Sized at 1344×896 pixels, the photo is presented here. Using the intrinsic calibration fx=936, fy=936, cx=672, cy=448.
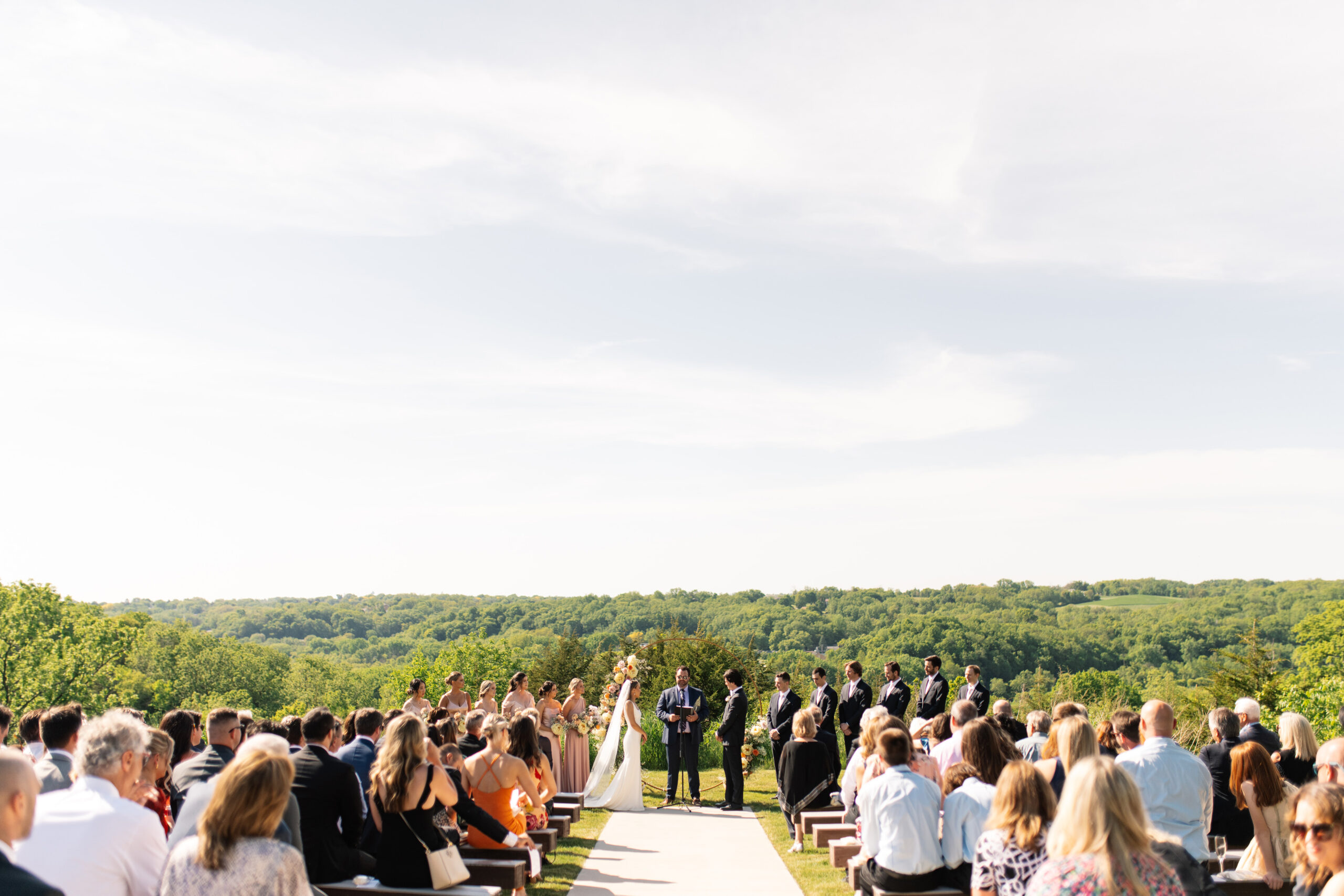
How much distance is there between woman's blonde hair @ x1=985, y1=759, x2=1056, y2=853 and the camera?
Answer: 3.99m

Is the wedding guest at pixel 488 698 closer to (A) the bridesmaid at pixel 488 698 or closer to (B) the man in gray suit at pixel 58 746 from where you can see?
(A) the bridesmaid at pixel 488 698

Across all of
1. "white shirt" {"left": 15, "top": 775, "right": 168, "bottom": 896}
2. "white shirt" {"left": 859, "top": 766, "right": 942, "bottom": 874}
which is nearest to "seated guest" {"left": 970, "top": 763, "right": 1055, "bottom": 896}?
"white shirt" {"left": 859, "top": 766, "right": 942, "bottom": 874}

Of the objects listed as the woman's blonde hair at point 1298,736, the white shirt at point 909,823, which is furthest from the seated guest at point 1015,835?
the woman's blonde hair at point 1298,736

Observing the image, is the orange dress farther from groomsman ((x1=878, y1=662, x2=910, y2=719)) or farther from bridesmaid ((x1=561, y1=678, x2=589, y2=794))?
groomsman ((x1=878, y1=662, x2=910, y2=719))

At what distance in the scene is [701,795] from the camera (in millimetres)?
13445

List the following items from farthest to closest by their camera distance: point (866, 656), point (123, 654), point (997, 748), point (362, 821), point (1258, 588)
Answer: point (1258, 588) → point (866, 656) → point (123, 654) → point (362, 821) → point (997, 748)

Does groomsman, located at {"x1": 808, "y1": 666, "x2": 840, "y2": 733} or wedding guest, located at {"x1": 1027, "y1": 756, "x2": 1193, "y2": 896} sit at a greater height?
wedding guest, located at {"x1": 1027, "y1": 756, "x2": 1193, "y2": 896}

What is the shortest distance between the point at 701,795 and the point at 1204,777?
8587mm

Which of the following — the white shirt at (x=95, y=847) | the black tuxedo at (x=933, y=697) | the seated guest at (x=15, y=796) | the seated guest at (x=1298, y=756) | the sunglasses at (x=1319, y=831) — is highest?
the seated guest at (x=15, y=796)

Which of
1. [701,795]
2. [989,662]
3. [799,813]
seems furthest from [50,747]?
[989,662]

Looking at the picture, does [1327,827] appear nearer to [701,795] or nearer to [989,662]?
[701,795]

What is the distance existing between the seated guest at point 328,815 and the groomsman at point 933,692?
7789 millimetres

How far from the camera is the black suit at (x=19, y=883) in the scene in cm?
268

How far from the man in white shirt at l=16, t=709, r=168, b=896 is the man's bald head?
5.57 meters
